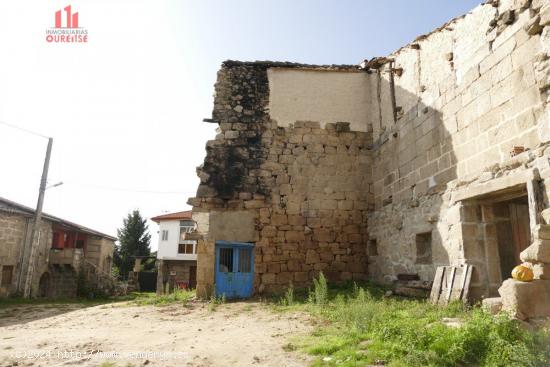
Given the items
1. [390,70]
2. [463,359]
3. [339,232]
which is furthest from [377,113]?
[463,359]

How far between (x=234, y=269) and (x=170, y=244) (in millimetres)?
20208

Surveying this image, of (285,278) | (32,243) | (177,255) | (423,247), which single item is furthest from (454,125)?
(177,255)

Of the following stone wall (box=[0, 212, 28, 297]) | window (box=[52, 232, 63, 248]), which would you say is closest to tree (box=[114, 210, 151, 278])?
window (box=[52, 232, 63, 248])

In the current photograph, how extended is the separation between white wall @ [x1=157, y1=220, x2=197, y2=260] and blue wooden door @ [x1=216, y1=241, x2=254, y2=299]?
19100 millimetres

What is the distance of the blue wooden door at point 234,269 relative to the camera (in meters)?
9.24

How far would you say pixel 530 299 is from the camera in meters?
4.11

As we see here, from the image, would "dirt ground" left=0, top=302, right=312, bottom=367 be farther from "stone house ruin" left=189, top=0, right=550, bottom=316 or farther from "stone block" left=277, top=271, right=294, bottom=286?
"stone house ruin" left=189, top=0, right=550, bottom=316

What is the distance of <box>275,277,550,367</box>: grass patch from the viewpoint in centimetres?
350

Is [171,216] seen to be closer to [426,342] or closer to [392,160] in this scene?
[392,160]

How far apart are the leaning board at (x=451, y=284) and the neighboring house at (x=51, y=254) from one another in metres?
15.6

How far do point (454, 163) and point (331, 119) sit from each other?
445 cm

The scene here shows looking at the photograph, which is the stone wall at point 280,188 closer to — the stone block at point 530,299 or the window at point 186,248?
the stone block at point 530,299

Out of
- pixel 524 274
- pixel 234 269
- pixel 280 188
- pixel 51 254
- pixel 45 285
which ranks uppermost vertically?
pixel 280 188

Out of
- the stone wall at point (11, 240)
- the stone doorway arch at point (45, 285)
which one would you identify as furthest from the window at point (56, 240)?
the stone wall at point (11, 240)
